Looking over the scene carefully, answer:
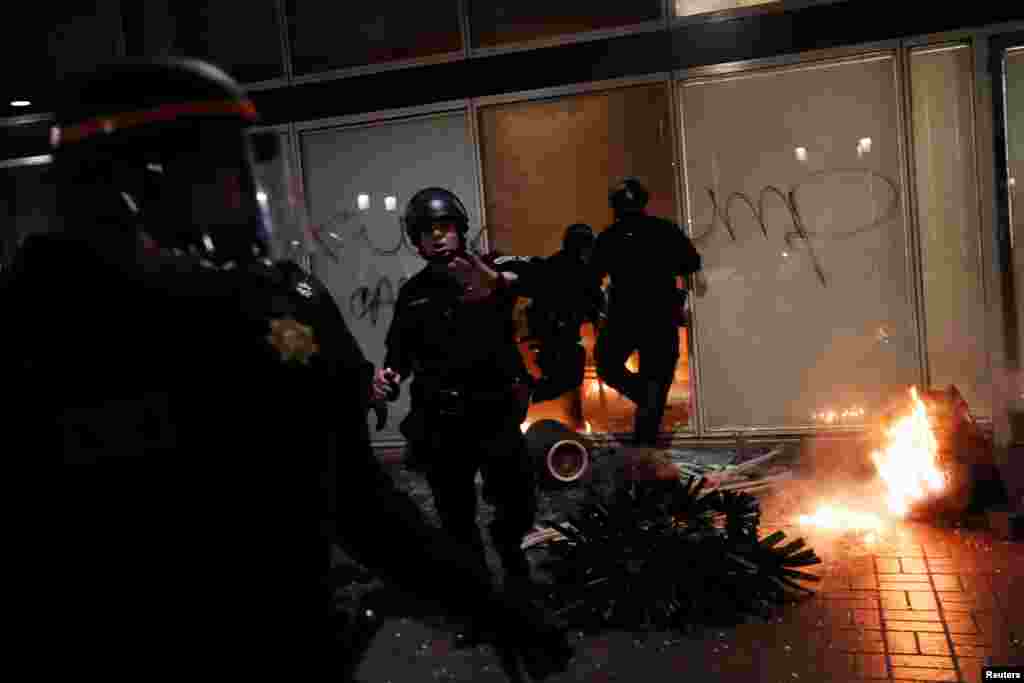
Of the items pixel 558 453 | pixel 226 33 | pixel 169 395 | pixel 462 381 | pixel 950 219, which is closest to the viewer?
pixel 169 395

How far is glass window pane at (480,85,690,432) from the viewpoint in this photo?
9.12m

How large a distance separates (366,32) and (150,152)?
338 inches

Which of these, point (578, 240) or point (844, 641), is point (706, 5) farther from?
point (844, 641)

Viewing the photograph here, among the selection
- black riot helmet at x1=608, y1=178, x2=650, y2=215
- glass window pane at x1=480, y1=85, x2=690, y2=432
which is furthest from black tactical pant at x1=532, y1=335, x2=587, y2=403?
black riot helmet at x1=608, y1=178, x2=650, y2=215

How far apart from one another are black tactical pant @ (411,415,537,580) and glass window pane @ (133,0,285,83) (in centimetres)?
610

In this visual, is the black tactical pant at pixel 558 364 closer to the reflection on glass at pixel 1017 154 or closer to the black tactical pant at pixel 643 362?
the black tactical pant at pixel 643 362

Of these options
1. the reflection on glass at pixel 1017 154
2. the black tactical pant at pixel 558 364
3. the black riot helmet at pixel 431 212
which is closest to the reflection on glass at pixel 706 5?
the reflection on glass at pixel 1017 154

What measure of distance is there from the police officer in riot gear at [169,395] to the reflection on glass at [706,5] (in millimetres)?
7727

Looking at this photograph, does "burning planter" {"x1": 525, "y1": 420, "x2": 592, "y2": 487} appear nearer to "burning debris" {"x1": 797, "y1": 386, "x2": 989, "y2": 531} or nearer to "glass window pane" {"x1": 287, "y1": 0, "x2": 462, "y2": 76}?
"burning debris" {"x1": 797, "y1": 386, "x2": 989, "y2": 531}

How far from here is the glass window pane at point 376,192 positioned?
9680mm

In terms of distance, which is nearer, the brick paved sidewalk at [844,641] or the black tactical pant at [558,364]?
the brick paved sidewalk at [844,641]

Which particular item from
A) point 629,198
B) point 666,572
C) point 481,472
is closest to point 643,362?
point 629,198

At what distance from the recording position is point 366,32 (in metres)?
9.84

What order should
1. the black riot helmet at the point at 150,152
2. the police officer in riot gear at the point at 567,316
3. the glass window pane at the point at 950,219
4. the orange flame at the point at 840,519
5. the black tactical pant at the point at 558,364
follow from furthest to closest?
the black tactical pant at the point at 558,364 < the police officer in riot gear at the point at 567,316 < the glass window pane at the point at 950,219 < the orange flame at the point at 840,519 < the black riot helmet at the point at 150,152
